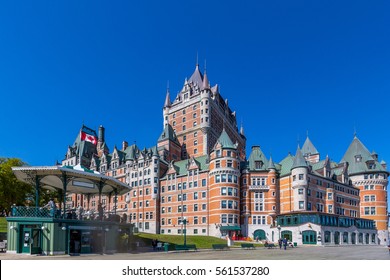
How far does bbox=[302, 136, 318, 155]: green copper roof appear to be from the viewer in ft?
348

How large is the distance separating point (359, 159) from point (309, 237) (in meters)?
36.9

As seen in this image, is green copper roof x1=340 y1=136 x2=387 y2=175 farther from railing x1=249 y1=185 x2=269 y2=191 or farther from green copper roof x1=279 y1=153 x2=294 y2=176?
railing x1=249 y1=185 x2=269 y2=191

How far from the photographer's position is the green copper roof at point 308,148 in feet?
348

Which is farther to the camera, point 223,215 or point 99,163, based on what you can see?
point 99,163

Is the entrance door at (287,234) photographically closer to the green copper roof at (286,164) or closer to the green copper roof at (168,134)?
the green copper roof at (286,164)

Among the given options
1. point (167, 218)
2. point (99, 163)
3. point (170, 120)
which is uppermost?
point (170, 120)

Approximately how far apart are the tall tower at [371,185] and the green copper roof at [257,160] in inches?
1083

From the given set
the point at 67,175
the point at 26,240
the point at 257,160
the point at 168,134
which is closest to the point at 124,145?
the point at 168,134

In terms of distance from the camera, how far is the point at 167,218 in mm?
84188

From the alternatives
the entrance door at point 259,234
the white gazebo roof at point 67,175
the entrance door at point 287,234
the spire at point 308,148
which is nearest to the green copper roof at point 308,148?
the spire at point 308,148
